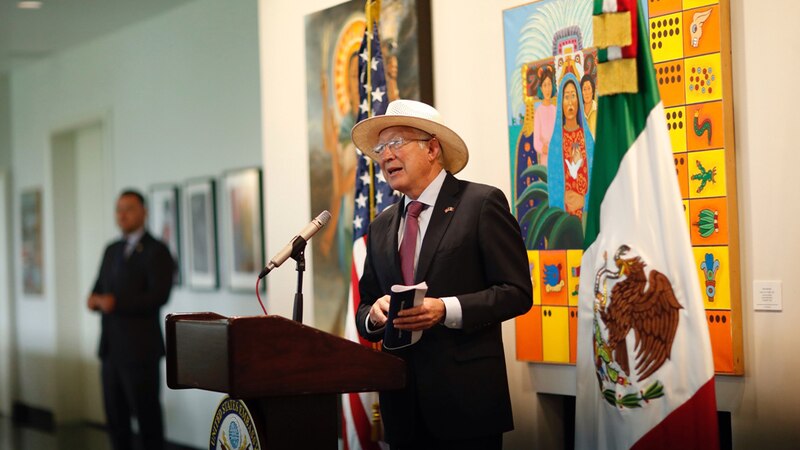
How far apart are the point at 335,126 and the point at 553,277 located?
140cm

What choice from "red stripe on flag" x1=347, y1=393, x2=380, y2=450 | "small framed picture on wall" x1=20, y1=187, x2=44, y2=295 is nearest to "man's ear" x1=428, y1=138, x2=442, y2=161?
"red stripe on flag" x1=347, y1=393, x2=380, y2=450

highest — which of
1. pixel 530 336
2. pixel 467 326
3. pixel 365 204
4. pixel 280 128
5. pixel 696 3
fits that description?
pixel 696 3

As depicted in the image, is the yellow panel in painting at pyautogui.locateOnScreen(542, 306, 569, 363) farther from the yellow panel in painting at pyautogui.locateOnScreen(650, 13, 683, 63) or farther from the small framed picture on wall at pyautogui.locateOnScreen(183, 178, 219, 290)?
the small framed picture on wall at pyautogui.locateOnScreen(183, 178, 219, 290)

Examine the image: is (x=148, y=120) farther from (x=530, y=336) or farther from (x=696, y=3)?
(x=696, y=3)

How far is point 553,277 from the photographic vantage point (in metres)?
3.44

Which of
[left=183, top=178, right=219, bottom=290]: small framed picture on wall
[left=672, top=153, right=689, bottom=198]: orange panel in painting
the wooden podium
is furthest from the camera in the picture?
[left=183, top=178, right=219, bottom=290]: small framed picture on wall

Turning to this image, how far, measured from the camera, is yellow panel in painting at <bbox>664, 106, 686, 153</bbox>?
3.02 m

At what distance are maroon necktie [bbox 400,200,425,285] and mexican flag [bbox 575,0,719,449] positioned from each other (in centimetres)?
52

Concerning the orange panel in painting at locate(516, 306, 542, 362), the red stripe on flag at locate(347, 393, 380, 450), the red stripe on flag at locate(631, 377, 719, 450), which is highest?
the orange panel in painting at locate(516, 306, 542, 362)

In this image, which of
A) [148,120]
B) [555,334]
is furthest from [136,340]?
[555,334]

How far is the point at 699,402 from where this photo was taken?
8.77 feet

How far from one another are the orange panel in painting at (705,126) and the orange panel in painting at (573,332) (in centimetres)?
72

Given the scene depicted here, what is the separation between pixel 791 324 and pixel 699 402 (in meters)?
0.39

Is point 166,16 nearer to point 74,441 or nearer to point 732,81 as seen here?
point 74,441
